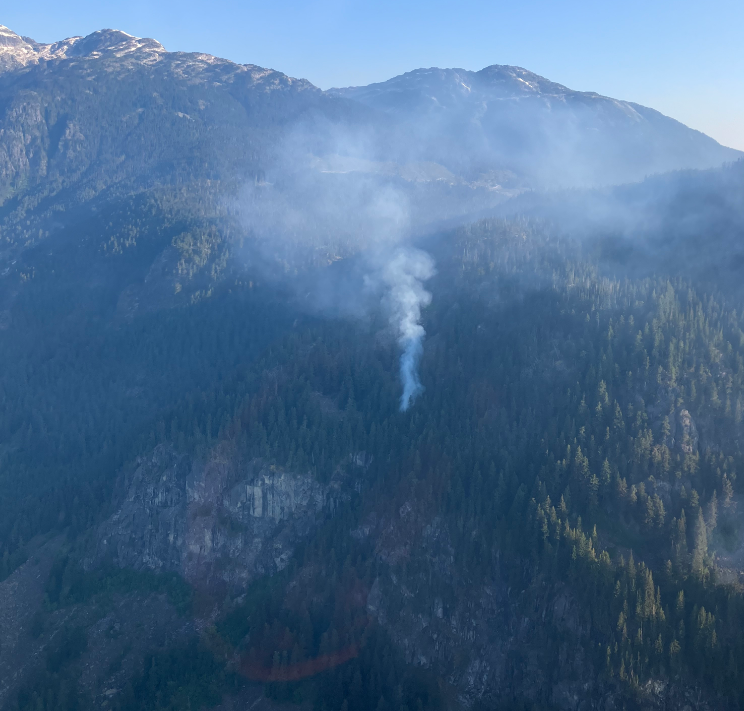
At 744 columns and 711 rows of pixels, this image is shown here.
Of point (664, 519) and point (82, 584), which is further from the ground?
point (664, 519)

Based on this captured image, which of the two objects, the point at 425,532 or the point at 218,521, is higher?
the point at 425,532

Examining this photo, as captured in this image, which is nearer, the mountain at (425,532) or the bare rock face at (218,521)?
the mountain at (425,532)

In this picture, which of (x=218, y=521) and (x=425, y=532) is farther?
(x=218, y=521)

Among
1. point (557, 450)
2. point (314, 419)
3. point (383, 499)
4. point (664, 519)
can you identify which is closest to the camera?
point (664, 519)

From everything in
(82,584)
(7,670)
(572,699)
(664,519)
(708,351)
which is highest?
(708,351)

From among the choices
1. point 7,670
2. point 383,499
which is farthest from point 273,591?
point 7,670

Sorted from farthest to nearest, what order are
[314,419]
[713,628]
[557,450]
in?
1. [314,419]
2. [557,450]
3. [713,628]

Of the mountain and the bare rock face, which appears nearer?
the mountain

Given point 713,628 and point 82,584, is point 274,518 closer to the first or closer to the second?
point 82,584
